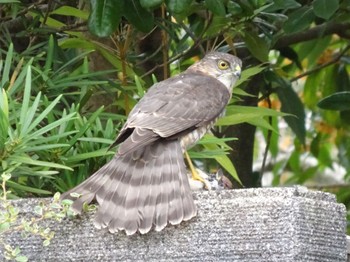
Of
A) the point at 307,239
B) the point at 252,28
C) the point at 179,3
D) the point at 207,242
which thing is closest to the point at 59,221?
the point at 207,242

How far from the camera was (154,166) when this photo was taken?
305cm

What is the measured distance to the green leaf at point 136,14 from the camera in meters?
4.04

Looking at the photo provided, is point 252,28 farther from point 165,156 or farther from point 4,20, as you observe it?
point 165,156

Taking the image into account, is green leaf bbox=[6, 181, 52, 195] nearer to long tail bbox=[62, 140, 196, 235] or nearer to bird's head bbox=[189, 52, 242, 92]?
long tail bbox=[62, 140, 196, 235]

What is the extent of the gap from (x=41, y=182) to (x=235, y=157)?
2348 millimetres

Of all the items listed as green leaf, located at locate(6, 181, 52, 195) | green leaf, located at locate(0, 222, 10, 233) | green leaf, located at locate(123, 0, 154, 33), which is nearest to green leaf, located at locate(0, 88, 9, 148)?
green leaf, located at locate(6, 181, 52, 195)

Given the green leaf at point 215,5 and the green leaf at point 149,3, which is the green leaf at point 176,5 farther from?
the green leaf at point 215,5

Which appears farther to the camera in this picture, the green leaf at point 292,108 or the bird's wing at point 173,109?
the green leaf at point 292,108

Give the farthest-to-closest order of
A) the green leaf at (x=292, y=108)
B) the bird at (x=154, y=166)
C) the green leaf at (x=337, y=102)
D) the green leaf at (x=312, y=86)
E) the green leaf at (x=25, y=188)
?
the green leaf at (x=312, y=86) < the green leaf at (x=292, y=108) < the green leaf at (x=337, y=102) < the green leaf at (x=25, y=188) < the bird at (x=154, y=166)

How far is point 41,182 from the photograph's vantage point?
338 centimetres

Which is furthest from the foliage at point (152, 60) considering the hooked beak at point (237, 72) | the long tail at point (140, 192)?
the long tail at point (140, 192)

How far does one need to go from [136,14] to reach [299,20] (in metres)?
0.98

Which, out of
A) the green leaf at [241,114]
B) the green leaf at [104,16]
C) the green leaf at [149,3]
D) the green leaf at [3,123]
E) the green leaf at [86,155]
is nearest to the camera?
the green leaf at [3,123]

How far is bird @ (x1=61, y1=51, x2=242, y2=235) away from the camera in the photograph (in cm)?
281
